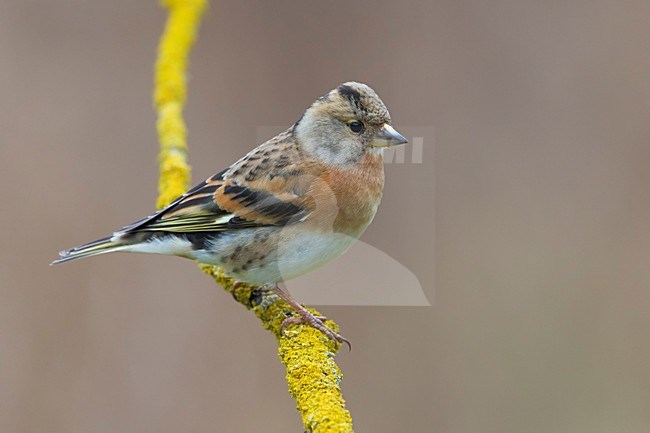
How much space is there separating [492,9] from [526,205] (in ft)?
5.97

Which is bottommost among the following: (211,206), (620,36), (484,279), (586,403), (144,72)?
(586,403)

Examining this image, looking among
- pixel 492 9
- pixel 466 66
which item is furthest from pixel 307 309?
pixel 492 9

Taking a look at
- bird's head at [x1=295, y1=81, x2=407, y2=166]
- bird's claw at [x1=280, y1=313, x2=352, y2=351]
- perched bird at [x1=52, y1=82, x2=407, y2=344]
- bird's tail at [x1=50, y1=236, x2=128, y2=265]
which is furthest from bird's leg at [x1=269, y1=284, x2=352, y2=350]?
bird's tail at [x1=50, y1=236, x2=128, y2=265]

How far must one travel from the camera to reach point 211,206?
13.0 feet

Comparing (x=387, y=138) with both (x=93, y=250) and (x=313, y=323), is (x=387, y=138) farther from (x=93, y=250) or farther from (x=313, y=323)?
(x=93, y=250)

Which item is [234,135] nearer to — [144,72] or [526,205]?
[144,72]

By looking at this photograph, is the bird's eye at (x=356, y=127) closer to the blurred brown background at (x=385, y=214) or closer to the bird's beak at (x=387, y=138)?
the bird's beak at (x=387, y=138)

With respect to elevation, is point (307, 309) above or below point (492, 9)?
below

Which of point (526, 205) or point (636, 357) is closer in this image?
point (636, 357)

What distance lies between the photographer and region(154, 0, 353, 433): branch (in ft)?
8.43

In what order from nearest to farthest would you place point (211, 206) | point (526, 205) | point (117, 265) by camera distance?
point (211, 206) < point (117, 265) < point (526, 205)

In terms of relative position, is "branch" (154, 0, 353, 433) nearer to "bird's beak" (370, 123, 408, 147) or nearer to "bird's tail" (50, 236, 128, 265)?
"bird's tail" (50, 236, 128, 265)

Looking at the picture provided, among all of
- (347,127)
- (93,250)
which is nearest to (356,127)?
(347,127)

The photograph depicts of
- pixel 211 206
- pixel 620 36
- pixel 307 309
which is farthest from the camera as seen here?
pixel 620 36
